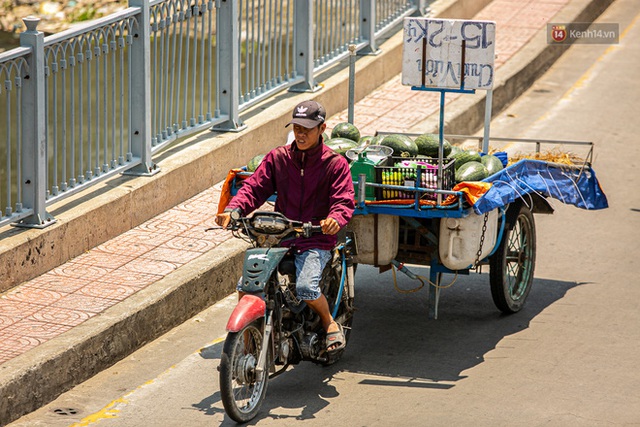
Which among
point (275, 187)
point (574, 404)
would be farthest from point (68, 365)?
point (574, 404)

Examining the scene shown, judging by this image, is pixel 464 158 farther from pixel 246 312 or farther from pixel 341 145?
pixel 246 312

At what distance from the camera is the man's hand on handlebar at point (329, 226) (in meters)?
6.80

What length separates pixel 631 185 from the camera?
38.9ft

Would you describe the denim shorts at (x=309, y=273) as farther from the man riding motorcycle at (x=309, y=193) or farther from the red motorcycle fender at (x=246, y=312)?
the red motorcycle fender at (x=246, y=312)

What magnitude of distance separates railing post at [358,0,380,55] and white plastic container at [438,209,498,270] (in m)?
6.94

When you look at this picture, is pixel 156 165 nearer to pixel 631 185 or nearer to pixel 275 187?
pixel 275 187

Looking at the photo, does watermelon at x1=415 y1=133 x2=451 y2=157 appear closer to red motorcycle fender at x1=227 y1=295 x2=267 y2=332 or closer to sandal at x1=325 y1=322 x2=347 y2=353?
sandal at x1=325 y1=322 x2=347 y2=353

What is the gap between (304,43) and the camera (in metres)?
13.0

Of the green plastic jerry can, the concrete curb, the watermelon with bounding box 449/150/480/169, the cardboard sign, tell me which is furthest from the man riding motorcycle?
the watermelon with bounding box 449/150/480/169

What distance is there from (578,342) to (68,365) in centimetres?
339

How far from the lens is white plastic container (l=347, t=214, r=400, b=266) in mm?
7859

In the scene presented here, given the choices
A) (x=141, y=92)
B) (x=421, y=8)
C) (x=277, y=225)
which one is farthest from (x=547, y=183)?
(x=421, y=8)

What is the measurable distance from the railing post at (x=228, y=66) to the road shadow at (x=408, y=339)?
273 cm

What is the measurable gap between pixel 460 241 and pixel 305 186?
1256 millimetres
